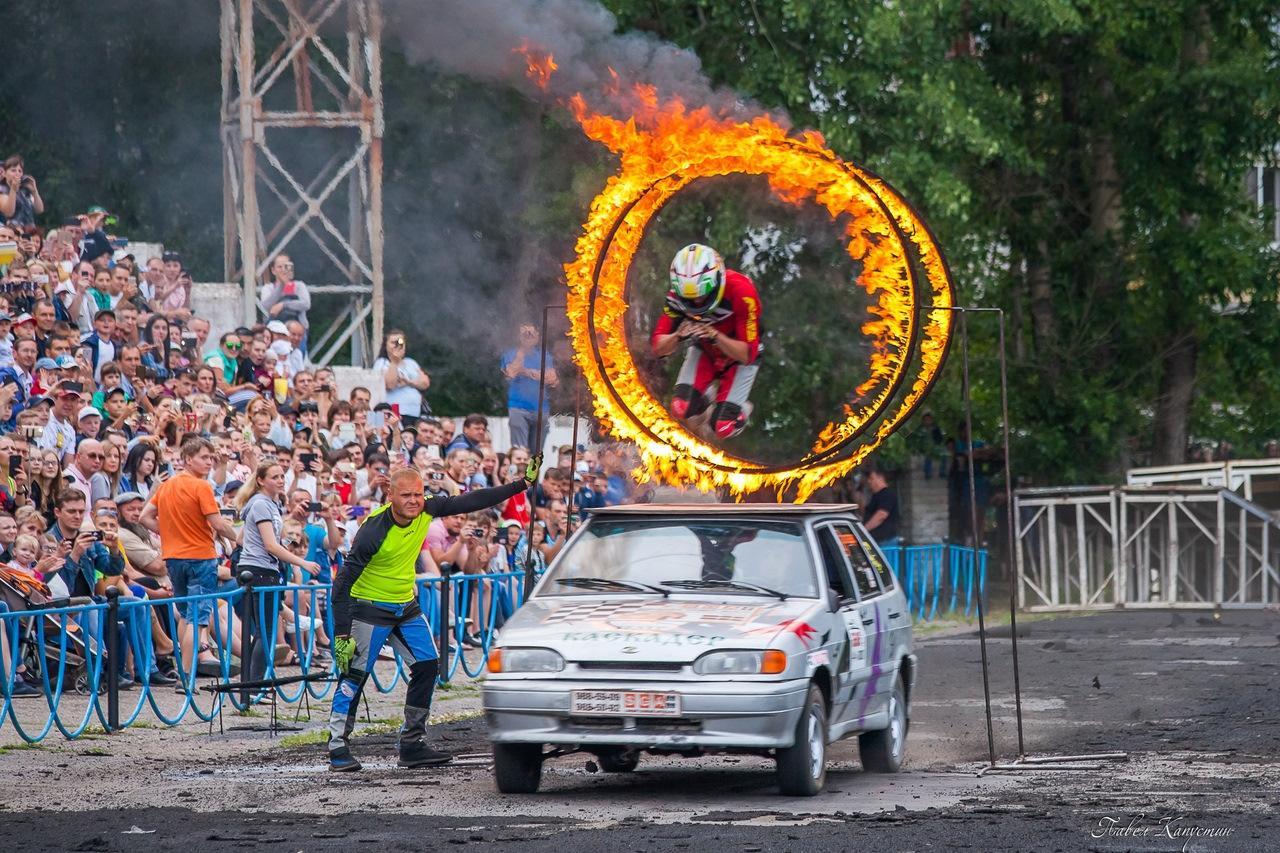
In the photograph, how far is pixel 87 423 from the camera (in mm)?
15328

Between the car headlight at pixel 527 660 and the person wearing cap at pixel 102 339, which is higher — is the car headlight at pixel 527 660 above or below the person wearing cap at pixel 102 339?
below

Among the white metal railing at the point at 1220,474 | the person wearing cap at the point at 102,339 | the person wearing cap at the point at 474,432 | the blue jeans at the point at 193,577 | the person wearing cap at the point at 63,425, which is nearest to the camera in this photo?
the blue jeans at the point at 193,577

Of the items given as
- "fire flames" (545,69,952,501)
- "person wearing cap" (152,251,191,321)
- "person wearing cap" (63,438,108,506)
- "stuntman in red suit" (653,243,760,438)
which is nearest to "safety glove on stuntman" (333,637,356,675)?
"fire flames" (545,69,952,501)

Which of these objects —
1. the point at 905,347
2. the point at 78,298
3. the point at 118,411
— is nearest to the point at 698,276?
the point at 905,347

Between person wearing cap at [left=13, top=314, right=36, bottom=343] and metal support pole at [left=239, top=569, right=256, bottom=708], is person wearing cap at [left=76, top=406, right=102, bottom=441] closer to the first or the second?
person wearing cap at [left=13, top=314, right=36, bottom=343]

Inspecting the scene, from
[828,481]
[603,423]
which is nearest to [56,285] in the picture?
[603,423]

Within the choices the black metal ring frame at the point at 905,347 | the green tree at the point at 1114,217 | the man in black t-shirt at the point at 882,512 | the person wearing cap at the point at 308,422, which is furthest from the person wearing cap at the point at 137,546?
the green tree at the point at 1114,217

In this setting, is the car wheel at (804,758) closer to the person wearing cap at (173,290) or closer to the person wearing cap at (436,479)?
the person wearing cap at (436,479)

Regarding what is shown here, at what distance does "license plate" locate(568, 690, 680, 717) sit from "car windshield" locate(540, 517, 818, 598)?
3.47ft

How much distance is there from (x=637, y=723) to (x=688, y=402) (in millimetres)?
3481

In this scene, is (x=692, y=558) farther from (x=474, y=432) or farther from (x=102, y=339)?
(x=474, y=432)

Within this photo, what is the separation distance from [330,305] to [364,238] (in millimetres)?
4151

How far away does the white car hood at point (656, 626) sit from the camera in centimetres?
949

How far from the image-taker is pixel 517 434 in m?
21.1
